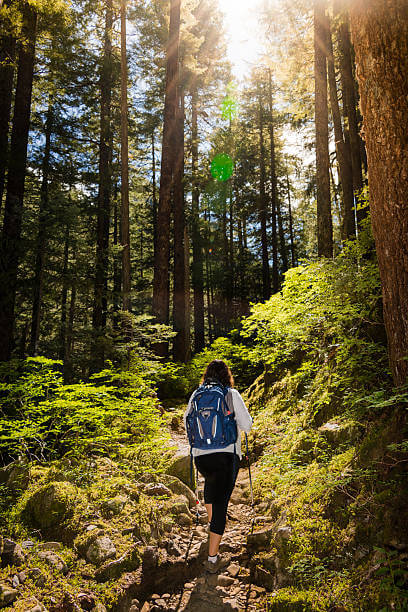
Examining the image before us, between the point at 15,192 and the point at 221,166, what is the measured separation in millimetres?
12278

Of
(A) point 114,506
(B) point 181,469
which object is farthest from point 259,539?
(B) point 181,469

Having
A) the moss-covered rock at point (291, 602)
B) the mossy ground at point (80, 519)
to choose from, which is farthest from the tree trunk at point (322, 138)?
the moss-covered rock at point (291, 602)

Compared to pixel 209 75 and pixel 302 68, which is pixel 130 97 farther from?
pixel 302 68

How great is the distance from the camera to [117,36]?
13.6 metres

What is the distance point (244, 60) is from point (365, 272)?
34.4 ft

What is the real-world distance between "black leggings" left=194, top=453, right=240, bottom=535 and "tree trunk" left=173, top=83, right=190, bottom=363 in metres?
10.9

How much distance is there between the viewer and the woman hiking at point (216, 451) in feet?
12.4

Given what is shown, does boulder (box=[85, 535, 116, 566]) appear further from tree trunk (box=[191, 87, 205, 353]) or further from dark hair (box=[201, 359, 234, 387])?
tree trunk (box=[191, 87, 205, 353])

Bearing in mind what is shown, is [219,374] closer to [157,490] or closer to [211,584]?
[157,490]

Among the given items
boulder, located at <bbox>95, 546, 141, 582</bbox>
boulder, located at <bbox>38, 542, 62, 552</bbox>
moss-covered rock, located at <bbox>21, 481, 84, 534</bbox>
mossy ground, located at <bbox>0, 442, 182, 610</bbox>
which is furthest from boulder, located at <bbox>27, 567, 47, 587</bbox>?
moss-covered rock, located at <bbox>21, 481, 84, 534</bbox>

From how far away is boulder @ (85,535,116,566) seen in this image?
3.28 meters

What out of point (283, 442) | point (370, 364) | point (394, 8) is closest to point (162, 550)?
point (283, 442)

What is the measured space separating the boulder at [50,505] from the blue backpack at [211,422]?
149 centimetres

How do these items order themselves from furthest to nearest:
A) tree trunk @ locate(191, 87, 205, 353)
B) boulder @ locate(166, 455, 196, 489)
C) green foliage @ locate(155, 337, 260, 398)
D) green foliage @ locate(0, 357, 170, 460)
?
tree trunk @ locate(191, 87, 205, 353), green foliage @ locate(155, 337, 260, 398), boulder @ locate(166, 455, 196, 489), green foliage @ locate(0, 357, 170, 460)
